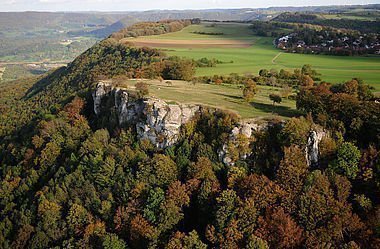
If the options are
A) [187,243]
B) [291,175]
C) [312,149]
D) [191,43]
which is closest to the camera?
[187,243]

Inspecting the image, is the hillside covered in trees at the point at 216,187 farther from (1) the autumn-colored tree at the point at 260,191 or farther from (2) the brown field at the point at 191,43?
(2) the brown field at the point at 191,43

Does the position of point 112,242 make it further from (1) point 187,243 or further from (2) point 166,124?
(2) point 166,124

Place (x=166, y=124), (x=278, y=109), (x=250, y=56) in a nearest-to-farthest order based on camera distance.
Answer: (x=166, y=124) < (x=278, y=109) < (x=250, y=56)

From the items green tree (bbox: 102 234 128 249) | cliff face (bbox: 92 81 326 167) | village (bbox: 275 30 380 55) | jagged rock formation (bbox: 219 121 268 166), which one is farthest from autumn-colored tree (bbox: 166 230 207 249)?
village (bbox: 275 30 380 55)

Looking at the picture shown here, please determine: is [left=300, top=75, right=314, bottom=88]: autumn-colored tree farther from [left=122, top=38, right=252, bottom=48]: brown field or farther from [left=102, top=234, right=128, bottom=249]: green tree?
[left=122, top=38, right=252, bottom=48]: brown field

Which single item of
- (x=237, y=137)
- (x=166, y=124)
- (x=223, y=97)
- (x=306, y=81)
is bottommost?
(x=237, y=137)

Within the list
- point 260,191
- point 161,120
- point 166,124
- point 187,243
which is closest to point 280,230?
point 260,191
